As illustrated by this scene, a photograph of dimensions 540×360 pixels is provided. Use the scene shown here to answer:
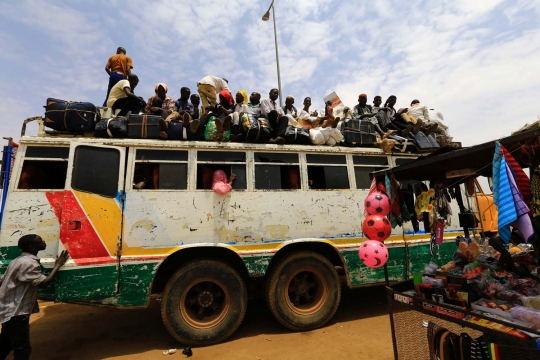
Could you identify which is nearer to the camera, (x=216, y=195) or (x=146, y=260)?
(x=146, y=260)

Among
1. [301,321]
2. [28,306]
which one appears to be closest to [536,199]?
[301,321]

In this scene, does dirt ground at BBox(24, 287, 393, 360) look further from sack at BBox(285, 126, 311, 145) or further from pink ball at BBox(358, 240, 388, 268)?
sack at BBox(285, 126, 311, 145)

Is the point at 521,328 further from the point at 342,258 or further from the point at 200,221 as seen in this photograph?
the point at 200,221

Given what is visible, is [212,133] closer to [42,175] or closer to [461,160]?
[42,175]

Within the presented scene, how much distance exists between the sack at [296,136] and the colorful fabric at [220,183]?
1354 millimetres

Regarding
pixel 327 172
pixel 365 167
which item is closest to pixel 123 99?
pixel 327 172

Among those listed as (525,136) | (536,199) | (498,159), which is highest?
(525,136)

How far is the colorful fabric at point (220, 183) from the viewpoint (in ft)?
14.2

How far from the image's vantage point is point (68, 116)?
4.17 meters

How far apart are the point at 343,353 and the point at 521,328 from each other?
2383mm

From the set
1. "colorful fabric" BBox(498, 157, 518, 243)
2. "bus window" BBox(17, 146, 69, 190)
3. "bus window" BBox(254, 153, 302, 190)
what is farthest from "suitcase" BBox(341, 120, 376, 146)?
"bus window" BBox(17, 146, 69, 190)

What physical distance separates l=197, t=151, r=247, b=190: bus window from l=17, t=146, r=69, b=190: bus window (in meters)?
1.88

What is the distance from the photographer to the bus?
12.2 ft

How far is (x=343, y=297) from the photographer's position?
6273 millimetres
